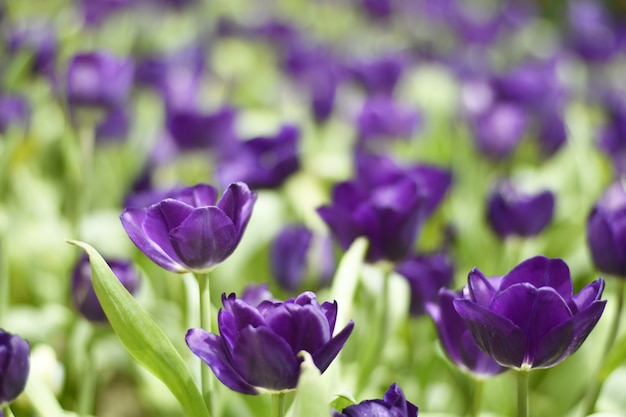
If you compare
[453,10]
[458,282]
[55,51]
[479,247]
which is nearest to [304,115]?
[55,51]

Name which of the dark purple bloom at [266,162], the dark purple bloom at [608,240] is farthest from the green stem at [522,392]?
the dark purple bloom at [266,162]

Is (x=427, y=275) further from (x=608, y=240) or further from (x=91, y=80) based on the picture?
(x=91, y=80)

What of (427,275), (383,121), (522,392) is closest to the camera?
(522,392)

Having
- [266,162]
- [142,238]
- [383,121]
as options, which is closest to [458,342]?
[142,238]

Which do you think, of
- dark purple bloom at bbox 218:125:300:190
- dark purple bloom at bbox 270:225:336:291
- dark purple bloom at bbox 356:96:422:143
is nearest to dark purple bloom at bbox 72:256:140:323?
dark purple bloom at bbox 270:225:336:291

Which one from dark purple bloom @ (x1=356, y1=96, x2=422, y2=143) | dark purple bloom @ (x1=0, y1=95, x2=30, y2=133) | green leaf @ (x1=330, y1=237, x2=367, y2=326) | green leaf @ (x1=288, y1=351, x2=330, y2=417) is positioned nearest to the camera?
green leaf @ (x1=288, y1=351, x2=330, y2=417)

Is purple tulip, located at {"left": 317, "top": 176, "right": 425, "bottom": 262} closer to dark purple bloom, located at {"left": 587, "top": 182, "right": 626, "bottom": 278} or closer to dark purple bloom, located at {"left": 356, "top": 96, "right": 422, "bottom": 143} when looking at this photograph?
dark purple bloom, located at {"left": 587, "top": 182, "right": 626, "bottom": 278}

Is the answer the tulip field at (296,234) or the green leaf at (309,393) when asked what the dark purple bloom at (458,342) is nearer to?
the tulip field at (296,234)
